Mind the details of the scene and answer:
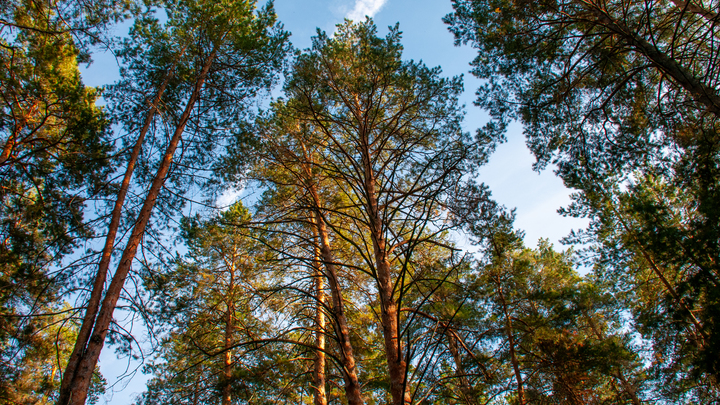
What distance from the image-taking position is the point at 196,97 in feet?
21.7

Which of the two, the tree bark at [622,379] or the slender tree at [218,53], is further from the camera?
the tree bark at [622,379]

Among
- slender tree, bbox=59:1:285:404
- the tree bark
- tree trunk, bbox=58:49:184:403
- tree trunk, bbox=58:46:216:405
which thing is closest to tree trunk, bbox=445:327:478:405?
tree trunk, bbox=58:46:216:405

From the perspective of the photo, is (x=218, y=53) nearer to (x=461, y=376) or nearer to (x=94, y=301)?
(x=94, y=301)

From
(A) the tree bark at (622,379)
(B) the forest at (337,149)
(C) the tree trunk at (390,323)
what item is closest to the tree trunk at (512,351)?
(B) the forest at (337,149)

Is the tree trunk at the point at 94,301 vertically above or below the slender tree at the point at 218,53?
below

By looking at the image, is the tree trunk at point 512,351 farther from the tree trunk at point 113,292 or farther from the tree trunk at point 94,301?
the tree trunk at point 94,301

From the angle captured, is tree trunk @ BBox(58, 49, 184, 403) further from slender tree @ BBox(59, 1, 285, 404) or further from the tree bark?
the tree bark

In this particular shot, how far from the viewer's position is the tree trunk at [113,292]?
371 cm

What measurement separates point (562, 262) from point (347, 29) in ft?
52.0

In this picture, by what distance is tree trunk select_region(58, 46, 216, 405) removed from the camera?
3.71 metres

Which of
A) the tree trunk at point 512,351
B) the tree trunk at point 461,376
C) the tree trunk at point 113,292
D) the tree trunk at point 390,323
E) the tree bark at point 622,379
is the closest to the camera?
the tree trunk at point 390,323

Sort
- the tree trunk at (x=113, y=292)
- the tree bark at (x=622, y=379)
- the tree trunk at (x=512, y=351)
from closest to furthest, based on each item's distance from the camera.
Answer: the tree trunk at (x=113, y=292), the tree trunk at (x=512, y=351), the tree bark at (x=622, y=379)

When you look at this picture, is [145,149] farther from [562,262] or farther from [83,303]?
[562,262]

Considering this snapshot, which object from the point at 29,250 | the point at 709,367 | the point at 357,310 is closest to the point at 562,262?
the point at 709,367
